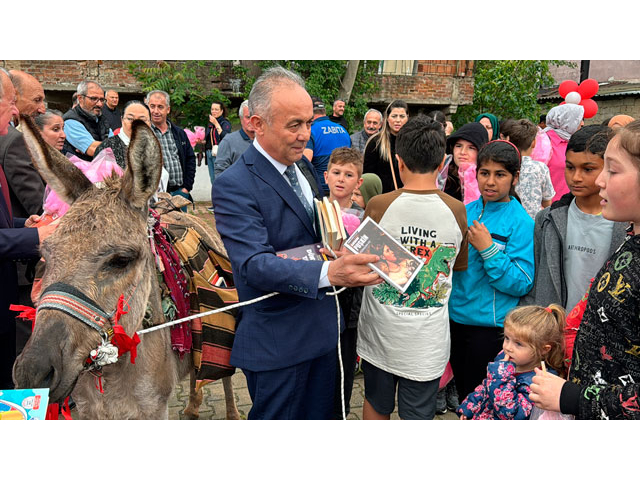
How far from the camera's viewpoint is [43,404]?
5.41 ft

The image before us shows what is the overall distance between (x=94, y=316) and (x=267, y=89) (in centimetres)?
133

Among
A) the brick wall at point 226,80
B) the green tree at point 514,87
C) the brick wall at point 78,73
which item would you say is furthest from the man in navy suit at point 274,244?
the green tree at point 514,87

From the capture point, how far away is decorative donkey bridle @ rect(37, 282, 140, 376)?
193cm

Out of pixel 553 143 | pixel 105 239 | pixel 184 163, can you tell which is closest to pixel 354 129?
pixel 184 163

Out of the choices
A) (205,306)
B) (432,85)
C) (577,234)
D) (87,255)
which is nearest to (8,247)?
(87,255)

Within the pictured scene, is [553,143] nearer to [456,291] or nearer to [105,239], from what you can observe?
[456,291]

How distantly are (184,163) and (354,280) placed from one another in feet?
20.6

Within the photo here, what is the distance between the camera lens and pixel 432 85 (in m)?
16.2

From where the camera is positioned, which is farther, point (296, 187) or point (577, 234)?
point (577, 234)

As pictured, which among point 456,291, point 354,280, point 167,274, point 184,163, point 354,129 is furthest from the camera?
point 354,129

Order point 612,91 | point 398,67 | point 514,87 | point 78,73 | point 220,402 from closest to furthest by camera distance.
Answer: point 220,402 < point 78,73 < point 514,87 < point 398,67 < point 612,91

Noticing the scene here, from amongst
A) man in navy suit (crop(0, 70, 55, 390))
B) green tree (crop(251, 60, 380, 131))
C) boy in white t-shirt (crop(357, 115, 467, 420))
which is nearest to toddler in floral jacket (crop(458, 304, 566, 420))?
boy in white t-shirt (crop(357, 115, 467, 420))

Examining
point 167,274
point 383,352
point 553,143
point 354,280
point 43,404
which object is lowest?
point 383,352

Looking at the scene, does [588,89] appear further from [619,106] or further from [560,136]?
[619,106]
